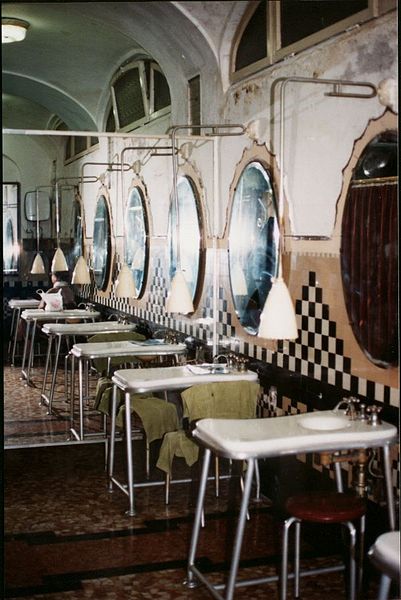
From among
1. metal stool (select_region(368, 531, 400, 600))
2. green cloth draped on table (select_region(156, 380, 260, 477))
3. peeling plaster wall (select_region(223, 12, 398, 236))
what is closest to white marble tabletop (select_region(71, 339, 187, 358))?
green cloth draped on table (select_region(156, 380, 260, 477))

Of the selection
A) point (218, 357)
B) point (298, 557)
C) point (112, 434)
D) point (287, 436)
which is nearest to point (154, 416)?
point (112, 434)

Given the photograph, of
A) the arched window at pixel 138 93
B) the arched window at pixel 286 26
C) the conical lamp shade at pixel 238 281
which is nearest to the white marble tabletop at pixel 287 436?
the conical lamp shade at pixel 238 281

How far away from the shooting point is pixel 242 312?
17.2 feet

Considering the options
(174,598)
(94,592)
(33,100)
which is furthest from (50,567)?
(33,100)

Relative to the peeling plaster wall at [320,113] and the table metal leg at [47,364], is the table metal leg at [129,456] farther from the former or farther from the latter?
the peeling plaster wall at [320,113]

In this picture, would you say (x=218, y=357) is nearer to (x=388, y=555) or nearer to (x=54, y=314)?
(x=54, y=314)

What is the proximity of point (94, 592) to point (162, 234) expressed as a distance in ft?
9.30

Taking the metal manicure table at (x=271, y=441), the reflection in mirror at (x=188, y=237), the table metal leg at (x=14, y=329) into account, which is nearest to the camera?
the metal manicure table at (x=271, y=441)

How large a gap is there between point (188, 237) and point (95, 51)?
141 cm

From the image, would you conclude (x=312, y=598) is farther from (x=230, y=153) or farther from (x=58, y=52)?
(x=58, y=52)

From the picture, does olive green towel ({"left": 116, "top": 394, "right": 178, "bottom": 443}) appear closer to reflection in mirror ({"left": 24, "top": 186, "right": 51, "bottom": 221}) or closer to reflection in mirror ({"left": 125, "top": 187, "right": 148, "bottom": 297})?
reflection in mirror ({"left": 125, "top": 187, "right": 148, "bottom": 297})

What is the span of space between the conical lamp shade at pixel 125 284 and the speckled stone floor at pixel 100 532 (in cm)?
80

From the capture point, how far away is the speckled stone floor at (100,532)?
3.74 meters

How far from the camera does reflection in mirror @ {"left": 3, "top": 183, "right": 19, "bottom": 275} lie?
496cm
